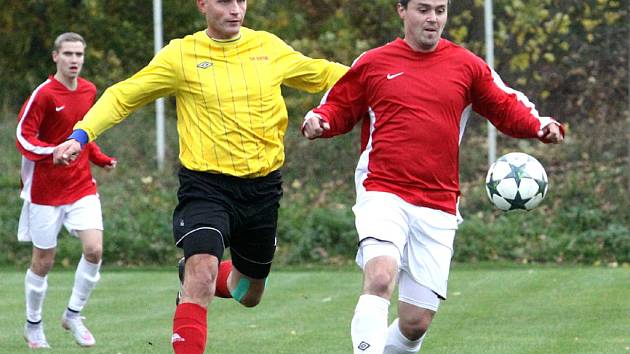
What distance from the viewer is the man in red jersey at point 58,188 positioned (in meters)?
9.44

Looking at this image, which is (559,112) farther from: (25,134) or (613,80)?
(25,134)

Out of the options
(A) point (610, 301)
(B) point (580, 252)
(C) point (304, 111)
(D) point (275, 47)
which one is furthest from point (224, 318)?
(C) point (304, 111)

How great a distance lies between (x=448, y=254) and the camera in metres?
6.49

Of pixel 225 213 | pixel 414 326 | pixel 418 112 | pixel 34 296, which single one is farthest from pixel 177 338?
pixel 34 296

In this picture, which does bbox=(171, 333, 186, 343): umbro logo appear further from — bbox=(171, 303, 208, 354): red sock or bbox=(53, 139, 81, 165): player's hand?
bbox=(53, 139, 81, 165): player's hand

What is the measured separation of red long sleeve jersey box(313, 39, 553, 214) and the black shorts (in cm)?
61

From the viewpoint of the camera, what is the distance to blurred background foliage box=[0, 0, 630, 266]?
1575 cm

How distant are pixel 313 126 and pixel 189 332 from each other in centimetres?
113

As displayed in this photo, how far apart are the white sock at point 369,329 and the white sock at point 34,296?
399 centimetres

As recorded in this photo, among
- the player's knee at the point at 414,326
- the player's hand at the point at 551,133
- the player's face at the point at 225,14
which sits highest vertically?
the player's face at the point at 225,14

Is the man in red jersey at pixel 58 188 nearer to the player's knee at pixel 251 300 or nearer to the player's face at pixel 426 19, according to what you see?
the player's knee at pixel 251 300

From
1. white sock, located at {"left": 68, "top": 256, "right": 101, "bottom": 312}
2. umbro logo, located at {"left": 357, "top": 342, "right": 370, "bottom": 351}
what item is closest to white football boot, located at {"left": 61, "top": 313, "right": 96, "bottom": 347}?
white sock, located at {"left": 68, "top": 256, "right": 101, "bottom": 312}

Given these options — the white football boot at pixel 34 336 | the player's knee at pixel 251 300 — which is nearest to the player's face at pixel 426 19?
the player's knee at pixel 251 300

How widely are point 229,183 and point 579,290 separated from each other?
599 cm
